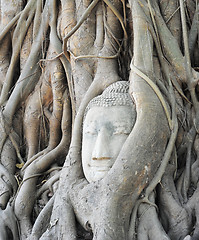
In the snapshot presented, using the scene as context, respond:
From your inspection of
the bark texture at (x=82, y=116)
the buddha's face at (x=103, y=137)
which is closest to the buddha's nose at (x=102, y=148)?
the buddha's face at (x=103, y=137)

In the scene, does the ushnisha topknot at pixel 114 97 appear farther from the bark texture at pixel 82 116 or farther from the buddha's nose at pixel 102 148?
the buddha's nose at pixel 102 148

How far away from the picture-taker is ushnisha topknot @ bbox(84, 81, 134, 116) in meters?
2.58

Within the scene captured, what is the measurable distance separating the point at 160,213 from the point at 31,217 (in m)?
1.06

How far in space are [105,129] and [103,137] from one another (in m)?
0.06

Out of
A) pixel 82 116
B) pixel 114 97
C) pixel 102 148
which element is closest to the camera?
pixel 102 148

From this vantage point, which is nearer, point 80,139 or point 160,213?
point 160,213

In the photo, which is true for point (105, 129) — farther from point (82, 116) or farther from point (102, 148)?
point (82, 116)

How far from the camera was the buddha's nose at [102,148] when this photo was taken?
7.99ft

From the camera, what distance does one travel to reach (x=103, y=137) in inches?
97.5

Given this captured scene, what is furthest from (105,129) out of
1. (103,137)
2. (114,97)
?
(114,97)

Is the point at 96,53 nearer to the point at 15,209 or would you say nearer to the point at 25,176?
the point at 25,176

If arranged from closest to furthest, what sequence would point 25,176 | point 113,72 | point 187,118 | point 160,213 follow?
point 160,213, point 187,118, point 113,72, point 25,176

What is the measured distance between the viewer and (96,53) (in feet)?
9.94

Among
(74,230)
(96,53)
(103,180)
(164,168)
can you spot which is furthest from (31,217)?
(96,53)
